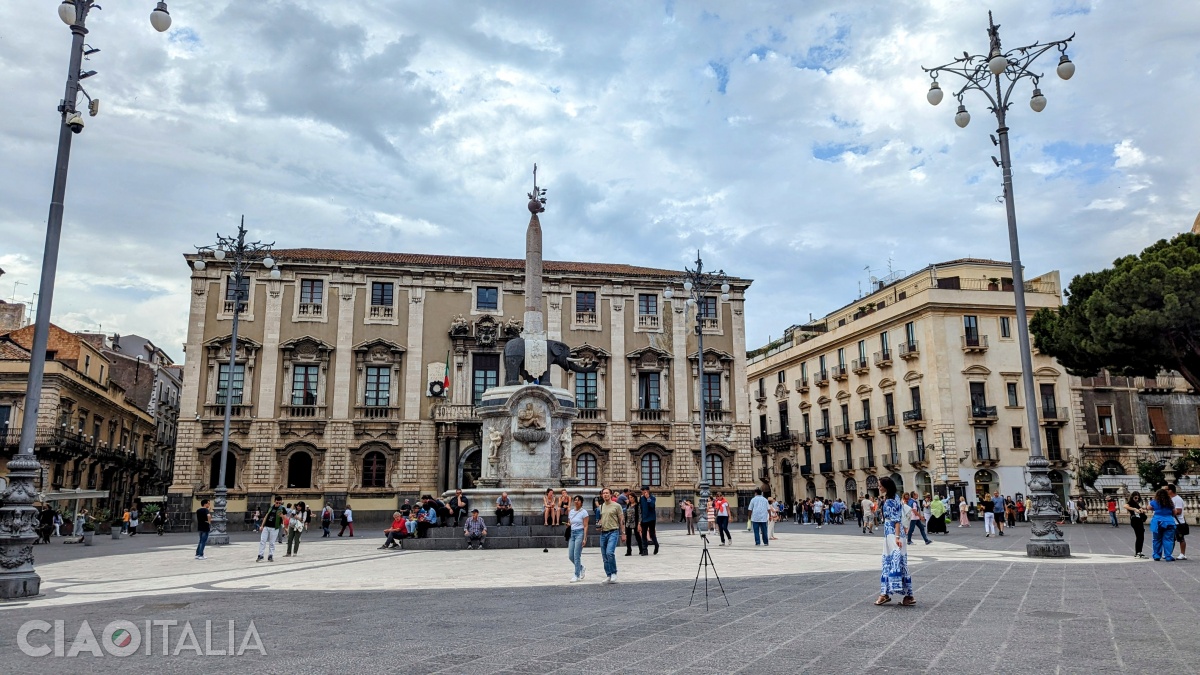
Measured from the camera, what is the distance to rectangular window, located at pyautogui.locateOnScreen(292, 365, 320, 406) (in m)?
39.9

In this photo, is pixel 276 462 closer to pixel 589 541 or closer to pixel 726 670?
pixel 589 541

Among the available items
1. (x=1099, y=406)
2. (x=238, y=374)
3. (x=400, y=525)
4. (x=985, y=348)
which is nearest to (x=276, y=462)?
(x=238, y=374)

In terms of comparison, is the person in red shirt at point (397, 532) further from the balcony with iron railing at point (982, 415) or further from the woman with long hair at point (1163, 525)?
the balcony with iron railing at point (982, 415)

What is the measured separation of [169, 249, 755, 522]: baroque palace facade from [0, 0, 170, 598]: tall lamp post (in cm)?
2839

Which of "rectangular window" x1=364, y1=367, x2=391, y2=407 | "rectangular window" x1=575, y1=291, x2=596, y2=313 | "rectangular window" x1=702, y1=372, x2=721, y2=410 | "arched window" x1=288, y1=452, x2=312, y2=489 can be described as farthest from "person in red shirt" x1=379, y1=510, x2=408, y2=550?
"rectangular window" x1=702, y1=372, x2=721, y2=410

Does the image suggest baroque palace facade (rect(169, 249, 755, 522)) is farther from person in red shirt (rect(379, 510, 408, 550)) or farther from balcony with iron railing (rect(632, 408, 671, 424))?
person in red shirt (rect(379, 510, 408, 550))

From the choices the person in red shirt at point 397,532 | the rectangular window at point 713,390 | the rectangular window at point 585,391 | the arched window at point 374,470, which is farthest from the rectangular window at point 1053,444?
the person in red shirt at point 397,532

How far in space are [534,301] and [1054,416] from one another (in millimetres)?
31010

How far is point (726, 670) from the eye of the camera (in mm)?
6066

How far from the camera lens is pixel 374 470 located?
1564 inches

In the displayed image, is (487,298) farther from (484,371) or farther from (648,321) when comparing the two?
(648,321)

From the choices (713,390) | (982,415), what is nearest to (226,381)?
(713,390)

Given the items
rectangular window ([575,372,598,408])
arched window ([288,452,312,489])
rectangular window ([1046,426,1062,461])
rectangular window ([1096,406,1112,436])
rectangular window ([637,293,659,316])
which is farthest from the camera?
rectangular window ([637,293,659,316])

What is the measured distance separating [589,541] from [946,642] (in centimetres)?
1390
